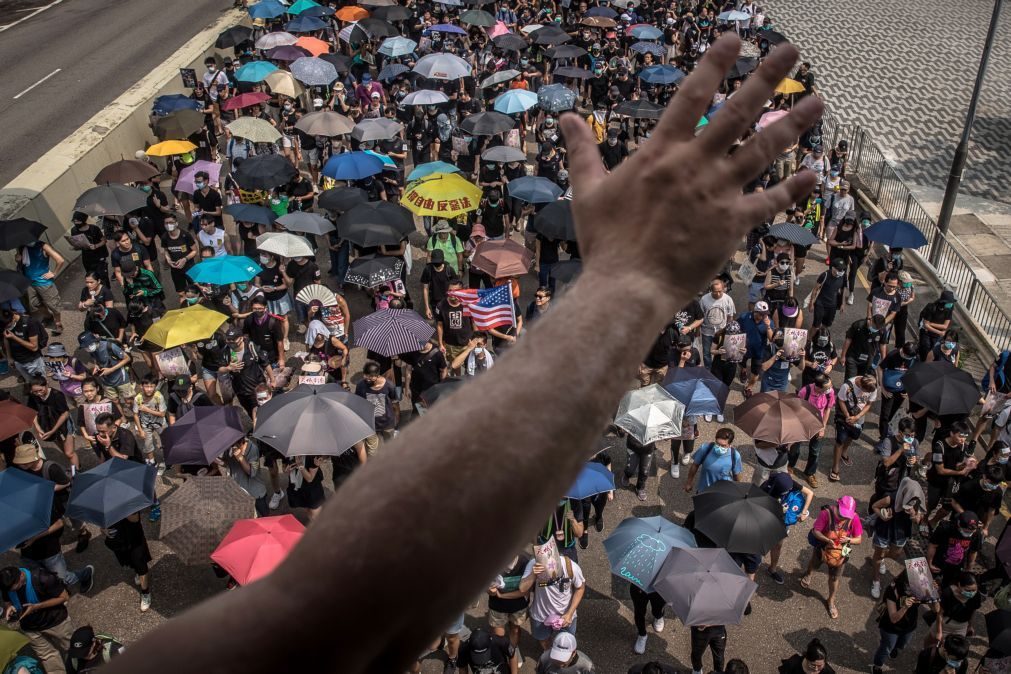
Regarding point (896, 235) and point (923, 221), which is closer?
point (896, 235)

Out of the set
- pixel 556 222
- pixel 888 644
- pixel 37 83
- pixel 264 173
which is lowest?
pixel 888 644

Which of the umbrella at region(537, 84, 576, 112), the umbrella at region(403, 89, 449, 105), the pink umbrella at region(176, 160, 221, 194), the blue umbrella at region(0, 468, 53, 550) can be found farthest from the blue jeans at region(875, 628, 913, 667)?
the umbrella at region(537, 84, 576, 112)

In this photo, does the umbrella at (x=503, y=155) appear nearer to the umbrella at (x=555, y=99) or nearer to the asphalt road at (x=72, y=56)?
the umbrella at (x=555, y=99)

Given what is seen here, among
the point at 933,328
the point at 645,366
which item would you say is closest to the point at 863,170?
the point at 933,328

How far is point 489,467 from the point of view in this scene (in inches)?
67.6

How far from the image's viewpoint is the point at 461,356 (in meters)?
11.9

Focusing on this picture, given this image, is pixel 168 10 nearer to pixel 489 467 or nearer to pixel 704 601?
pixel 704 601

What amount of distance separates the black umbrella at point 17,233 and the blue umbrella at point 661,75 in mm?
14304

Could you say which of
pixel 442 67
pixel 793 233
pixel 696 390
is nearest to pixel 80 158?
pixel 442 67

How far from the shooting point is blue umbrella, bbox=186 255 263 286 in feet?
41.6

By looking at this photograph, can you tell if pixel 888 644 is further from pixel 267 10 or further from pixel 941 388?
pixel 267 10

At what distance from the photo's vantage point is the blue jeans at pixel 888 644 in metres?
8.70

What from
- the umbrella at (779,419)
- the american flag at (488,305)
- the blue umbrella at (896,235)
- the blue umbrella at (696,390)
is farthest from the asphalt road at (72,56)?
the blue umbrella at (896,235)

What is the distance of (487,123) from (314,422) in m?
9.58
